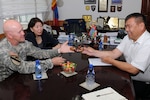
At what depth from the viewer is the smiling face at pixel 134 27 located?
1749 millimetres

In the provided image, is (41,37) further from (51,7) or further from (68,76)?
(51,7)

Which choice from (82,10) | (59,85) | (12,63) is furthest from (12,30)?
(82,10)

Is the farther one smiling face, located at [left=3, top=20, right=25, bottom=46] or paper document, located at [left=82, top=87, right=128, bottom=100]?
smiling face, located at [left=3, top=20, right=25, bottom=46]

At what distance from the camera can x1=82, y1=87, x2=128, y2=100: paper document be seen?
1215mm

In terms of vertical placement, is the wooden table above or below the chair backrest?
below

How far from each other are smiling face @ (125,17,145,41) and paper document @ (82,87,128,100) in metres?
0.73

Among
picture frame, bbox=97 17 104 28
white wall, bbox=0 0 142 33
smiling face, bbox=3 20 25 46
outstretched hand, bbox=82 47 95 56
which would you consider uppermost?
white wall, bbox=0 0 142 33

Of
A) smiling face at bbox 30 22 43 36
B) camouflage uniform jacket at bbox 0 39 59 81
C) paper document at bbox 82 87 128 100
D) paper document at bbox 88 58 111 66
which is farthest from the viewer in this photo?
smiling face at bbox 30 22 43 36

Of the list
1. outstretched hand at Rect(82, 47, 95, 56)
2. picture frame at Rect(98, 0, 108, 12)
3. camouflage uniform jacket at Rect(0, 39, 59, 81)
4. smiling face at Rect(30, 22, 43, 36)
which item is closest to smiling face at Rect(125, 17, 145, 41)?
outstretched hand at Rect(82, 47, 95, 56)

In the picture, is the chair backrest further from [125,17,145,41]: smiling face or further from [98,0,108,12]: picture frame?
[125,17,145,41]: smiling face

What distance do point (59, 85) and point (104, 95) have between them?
14.3 inches

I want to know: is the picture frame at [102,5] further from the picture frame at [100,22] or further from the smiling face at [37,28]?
the smiling face at [37,28]

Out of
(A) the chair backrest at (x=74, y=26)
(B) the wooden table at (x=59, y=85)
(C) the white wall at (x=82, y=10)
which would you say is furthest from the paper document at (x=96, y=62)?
(C) the white wall at (x=82, y=10)

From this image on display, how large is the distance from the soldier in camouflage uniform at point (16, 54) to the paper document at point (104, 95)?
588 mm
